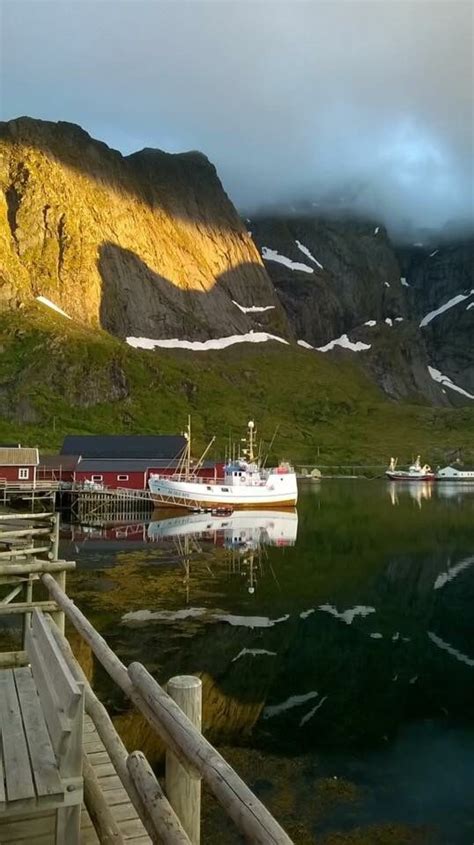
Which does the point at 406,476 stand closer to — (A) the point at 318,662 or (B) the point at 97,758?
(A) the point at 318,662

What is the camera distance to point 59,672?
5.31m

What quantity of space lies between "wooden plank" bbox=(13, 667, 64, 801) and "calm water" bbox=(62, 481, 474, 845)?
20.7 ft

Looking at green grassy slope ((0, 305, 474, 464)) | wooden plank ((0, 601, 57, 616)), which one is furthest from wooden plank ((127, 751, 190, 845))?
green grassy slope ((0, 305, 474, 464))

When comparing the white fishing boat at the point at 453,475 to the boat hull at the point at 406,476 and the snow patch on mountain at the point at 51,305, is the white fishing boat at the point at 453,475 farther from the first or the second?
the snow patch on mountain at the point at 51,305

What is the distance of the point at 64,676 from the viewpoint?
5.13m

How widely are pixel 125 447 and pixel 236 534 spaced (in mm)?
40887

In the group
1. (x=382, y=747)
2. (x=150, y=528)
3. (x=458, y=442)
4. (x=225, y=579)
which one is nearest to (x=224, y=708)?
(x=382, y=747)

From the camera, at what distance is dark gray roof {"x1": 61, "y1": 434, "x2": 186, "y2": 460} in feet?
297

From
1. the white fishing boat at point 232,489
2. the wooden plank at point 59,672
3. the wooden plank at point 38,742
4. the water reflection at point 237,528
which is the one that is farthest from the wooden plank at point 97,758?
the white fishing boat at point 232,489

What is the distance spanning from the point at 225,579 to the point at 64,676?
3054 centimetres

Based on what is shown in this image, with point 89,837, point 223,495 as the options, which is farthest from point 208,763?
point 223,495

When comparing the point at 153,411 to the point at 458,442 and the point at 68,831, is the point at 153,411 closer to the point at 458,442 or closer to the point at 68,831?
the point at 458,442

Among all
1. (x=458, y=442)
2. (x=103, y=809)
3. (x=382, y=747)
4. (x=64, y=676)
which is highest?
(x=458, y=442)

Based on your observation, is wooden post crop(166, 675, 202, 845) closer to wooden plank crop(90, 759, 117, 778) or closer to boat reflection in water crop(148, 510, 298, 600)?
wooden plank crop(90, 759, 117, 778)
